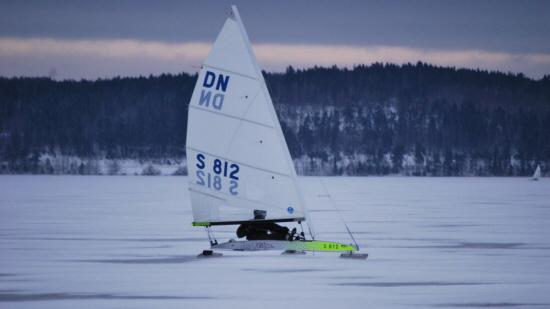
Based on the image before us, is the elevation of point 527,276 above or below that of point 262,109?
below

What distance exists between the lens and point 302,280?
23.9 metres

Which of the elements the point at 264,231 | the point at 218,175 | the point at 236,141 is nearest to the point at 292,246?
the point at 264,231

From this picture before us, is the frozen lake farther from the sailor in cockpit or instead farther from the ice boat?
the ice boat

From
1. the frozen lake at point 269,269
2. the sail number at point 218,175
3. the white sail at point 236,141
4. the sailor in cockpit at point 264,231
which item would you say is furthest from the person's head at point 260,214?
the frozen lake at point 269,269

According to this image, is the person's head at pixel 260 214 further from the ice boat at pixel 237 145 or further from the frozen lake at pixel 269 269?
the frozen lake at pixel 269 269

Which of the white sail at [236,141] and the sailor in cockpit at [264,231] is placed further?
the sailor in cockpit at [264,231]

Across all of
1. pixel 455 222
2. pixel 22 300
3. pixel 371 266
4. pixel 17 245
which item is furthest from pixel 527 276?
pixel 455 222

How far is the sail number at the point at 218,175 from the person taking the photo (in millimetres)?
27703

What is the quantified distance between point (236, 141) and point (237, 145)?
0.11 metres

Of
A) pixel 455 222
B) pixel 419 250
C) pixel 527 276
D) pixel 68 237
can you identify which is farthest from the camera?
pixel 455 222

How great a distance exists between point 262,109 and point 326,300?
7.28 meters

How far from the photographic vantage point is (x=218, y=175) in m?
27.8

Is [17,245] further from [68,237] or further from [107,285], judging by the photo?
[107,285]

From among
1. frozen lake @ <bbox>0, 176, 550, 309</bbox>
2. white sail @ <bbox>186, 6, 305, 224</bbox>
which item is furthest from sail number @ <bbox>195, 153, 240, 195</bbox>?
frozen lake @ <bbox>0, 176, 550, 309</bbox>
